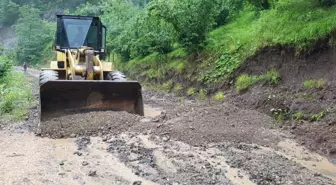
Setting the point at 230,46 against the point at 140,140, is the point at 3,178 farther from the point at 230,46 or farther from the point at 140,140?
the point at 230,46

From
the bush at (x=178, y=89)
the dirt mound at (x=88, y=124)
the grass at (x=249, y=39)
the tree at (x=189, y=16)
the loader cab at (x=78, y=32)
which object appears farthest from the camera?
the bush at (x=178, y=89)

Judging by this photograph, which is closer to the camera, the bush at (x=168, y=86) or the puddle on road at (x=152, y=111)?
the puddle on road at (x=152, y=111)

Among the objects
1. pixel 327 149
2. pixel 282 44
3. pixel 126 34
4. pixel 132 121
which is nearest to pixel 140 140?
pixel 132 121

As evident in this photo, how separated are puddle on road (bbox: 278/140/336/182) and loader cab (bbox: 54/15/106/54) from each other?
656 cm

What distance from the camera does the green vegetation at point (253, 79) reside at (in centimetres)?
1128

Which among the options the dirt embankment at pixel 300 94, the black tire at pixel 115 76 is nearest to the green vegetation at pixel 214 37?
the dirt embankment at pixel 300 94

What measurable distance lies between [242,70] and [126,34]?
13109mm

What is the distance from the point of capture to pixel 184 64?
1711 centimetres

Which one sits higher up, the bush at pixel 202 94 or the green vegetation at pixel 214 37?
the green vegetation at pixel 214 37

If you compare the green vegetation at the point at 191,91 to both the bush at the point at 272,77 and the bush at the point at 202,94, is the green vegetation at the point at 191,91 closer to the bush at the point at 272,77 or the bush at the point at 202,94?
the bush at the point at 202,94

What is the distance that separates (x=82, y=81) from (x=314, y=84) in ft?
18.2

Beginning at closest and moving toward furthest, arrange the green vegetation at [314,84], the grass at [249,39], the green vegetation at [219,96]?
the green vegetation at [314,84], the grass at [249,39], the green vegetation at [219,96]

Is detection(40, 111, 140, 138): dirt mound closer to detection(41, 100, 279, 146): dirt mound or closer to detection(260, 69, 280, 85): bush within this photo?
detection(41, 100, 279, 146): dirt mound

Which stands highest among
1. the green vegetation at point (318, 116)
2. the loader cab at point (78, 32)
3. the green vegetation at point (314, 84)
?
the loader cab at point (78, 32)
